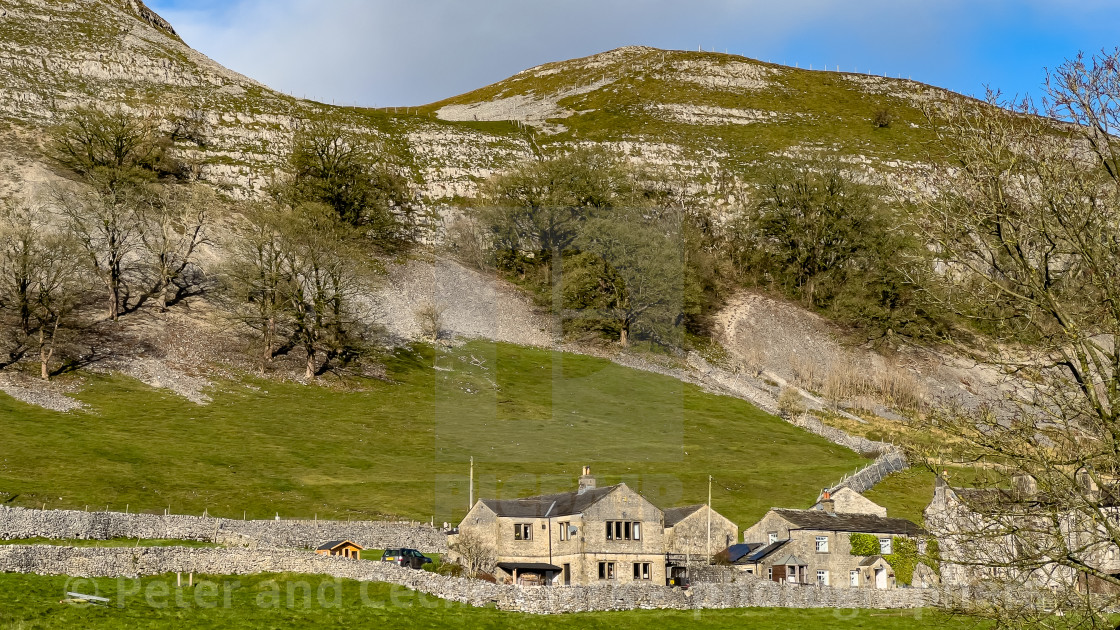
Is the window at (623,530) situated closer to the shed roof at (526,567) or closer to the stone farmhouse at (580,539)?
the stone farmhouse at (580,539)

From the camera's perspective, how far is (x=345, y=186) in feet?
431

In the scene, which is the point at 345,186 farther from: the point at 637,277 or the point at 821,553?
the point at 821,553

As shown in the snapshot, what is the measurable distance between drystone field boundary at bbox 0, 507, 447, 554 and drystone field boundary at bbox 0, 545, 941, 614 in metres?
3.15

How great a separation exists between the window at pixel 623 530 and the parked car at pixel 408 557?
10.1 m

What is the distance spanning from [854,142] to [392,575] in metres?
167

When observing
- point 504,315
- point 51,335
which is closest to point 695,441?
point 504,315

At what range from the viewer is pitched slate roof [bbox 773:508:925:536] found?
61.8 metres

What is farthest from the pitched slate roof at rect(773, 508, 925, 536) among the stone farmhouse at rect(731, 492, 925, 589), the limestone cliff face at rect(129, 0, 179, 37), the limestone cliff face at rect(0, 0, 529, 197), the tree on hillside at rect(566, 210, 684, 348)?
the limestone cliff face at rect(129, 0, 179, 37)

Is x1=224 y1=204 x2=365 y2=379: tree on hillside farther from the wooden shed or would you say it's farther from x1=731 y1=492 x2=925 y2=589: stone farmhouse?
x1=731 y1=492 x2=925 y2=589: stone farmhouse

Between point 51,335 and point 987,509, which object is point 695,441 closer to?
point 51,335

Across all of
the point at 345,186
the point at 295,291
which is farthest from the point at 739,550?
the point at 345,186

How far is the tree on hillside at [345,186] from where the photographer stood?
12744cm

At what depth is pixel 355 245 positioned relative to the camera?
4865 inches

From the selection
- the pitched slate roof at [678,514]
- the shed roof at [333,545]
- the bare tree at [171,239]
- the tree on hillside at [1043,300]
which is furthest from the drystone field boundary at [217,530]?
the bare tree at [171,239]
